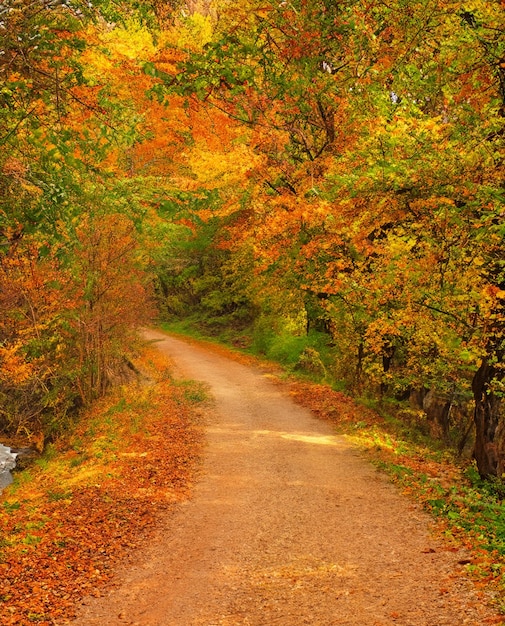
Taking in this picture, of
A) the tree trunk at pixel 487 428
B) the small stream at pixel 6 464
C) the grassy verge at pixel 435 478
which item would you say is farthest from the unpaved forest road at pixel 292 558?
the small stream at pixel 6 464

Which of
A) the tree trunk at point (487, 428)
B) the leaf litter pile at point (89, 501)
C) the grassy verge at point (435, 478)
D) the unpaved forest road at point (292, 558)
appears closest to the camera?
the unpaved forest road at point (292, 558)

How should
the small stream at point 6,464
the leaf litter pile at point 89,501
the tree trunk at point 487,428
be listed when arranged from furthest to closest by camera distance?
the small stream at point 6,464, the tree trunk at point 487,428, the leaf litter pile at point 89,501

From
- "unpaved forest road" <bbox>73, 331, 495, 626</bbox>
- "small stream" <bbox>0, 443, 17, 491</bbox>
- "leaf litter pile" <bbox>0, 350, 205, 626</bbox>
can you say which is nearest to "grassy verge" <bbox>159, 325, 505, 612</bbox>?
"unpaved forest road" <bbox>73, 331, 495, 626</bbox>

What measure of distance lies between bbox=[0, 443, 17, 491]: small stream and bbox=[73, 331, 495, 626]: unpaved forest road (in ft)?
14.6

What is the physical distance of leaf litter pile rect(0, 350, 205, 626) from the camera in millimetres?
6109

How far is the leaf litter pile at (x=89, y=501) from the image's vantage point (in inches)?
241

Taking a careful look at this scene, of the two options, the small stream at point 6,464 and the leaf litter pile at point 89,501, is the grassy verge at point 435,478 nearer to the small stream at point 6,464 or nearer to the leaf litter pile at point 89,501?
the leaf litter pile at point 89,501

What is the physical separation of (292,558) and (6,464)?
850 cm

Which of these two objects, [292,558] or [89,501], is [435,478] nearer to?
[292,558]

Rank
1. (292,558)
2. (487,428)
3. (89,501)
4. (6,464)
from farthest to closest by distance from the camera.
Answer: (6,464) → (487,428) → (89,501) → (292,558)

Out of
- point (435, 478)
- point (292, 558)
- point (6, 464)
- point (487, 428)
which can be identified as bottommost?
point (6, 464)

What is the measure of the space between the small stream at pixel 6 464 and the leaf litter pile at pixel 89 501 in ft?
1.76

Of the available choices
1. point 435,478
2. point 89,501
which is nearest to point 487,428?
point 435,478

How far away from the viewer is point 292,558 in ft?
22.2
